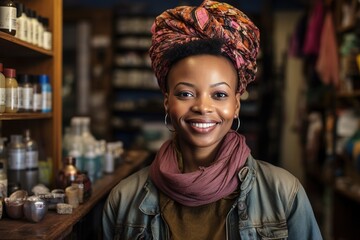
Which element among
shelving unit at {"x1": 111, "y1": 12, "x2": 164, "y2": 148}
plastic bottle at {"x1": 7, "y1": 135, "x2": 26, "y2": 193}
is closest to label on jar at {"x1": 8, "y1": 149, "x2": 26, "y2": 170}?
plastic bottle at {"x1": 7, "y1": 135, "x2": 26, "y2": 193}

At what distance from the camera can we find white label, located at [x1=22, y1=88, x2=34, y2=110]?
6.47 ft

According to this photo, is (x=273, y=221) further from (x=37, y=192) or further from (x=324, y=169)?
(x=324, y=169)

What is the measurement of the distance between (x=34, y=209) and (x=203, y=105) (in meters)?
0.69

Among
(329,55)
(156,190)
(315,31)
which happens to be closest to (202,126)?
(156,190)

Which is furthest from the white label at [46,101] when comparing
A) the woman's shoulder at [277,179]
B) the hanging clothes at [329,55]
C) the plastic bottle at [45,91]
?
the hanging clothes at [329,55]

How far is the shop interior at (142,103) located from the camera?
85.4 inches

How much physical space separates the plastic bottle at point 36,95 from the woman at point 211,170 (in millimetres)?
752

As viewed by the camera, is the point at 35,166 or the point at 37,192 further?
the point at 35,166

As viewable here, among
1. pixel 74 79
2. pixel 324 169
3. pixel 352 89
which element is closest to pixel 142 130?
pixel 74 79

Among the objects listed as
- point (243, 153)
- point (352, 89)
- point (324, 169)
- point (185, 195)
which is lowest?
point (324, 169)

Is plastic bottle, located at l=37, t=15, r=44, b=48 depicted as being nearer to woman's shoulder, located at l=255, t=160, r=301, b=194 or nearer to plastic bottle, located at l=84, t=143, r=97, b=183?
plastic bottle, located at l=84, t=143, r=97, b=183

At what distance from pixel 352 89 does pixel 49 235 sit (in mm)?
2838

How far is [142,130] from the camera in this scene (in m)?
6.11

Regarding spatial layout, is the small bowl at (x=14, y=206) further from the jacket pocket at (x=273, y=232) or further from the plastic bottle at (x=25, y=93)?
the jacket pocket at (x=273, y=232)
